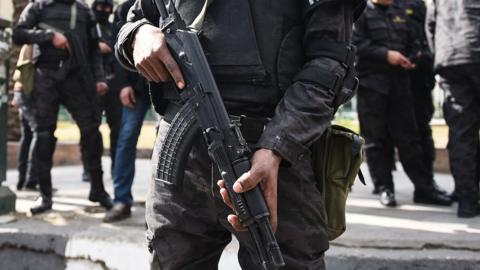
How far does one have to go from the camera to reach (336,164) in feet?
4.83

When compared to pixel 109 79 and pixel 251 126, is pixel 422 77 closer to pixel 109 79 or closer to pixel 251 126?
pixel 109 79

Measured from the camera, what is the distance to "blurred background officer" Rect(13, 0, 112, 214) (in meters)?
3.72

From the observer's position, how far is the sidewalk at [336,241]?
8.24 feet

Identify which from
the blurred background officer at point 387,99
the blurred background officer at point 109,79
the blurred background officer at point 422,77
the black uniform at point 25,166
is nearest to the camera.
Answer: the blurred background officer at point 387,99

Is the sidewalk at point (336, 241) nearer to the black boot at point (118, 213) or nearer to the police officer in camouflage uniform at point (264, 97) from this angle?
the black boot at point (118, 213)

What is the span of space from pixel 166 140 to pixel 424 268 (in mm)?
1556

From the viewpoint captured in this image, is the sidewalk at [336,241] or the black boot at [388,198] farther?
the black boot at [388,198]

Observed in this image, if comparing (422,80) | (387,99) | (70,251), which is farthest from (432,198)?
(70,251)

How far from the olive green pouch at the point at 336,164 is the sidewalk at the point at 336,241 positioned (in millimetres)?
1111

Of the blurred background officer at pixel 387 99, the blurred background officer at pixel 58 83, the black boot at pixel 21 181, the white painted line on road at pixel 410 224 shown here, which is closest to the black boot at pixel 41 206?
the blurred background officer at pixel 58 83

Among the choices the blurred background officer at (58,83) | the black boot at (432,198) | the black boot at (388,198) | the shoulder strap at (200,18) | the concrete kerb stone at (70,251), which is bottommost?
the black boot at (432,198)

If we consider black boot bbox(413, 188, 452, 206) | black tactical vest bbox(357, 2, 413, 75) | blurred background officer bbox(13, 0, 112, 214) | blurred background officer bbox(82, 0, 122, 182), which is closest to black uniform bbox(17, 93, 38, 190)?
blurred background officer bbox(82, 0, 122, 182)

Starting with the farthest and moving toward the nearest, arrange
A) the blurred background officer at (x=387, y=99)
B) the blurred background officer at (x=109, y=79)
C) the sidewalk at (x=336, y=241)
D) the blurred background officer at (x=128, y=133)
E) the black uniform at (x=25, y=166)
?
the black uniform at (x=25, y=166)
the blurred background officer at (x=109, y=79)
the blurred background officer at (x=387, y=99)
the blurred background officer at (x=128, y=133)
the sidewalk at (x=336, y=241)

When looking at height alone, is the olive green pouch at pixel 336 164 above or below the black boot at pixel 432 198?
above
